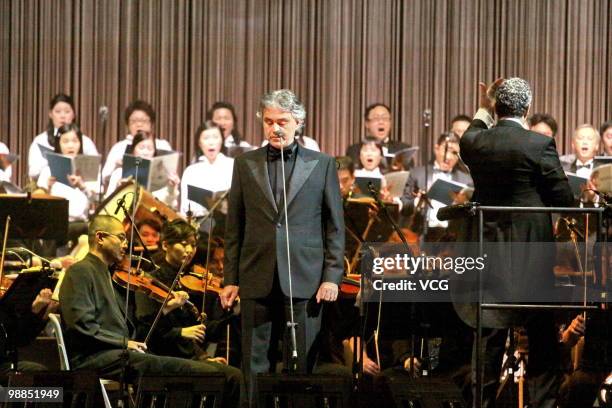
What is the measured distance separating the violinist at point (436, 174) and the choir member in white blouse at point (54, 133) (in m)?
2.64

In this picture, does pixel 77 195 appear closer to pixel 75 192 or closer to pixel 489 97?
pixel 75 192

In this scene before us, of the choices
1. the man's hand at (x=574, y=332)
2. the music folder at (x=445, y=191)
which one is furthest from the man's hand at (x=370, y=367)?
the music folder at (x=445, y=191)

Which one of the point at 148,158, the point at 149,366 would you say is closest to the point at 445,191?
the point at 148,158

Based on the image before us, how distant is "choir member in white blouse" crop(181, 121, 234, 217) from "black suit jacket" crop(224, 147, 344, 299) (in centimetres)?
429

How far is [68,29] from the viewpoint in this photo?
416 inches

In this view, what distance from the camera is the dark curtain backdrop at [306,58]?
10.5 m

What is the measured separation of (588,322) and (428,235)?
363cm

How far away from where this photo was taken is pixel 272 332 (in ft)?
14.8

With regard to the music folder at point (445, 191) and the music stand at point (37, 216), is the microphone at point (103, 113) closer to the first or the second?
the music stand at point (37, 216)

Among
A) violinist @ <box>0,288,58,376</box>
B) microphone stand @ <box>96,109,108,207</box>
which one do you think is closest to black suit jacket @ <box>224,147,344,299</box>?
violinist @ <box>0,288,58,376</box>

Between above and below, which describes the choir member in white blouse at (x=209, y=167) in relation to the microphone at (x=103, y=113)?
below

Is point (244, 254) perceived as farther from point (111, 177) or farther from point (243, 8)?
point (243, 8)

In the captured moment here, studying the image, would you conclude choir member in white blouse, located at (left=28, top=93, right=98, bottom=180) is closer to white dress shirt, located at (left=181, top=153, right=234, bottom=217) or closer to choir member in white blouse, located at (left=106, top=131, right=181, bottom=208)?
choir member in white blouse, located at (left=106, top=131, right=181, bottom=208)

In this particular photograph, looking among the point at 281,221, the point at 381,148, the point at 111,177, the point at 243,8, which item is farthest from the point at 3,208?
the point at 243,8
